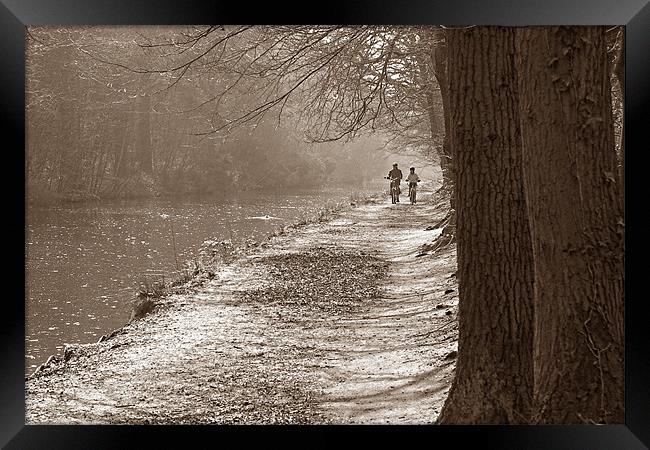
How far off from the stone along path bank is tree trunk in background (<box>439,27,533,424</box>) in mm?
568

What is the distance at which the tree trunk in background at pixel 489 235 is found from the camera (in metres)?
2.71

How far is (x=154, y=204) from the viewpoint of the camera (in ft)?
42.5

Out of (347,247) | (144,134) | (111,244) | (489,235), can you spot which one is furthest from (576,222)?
(144,134)

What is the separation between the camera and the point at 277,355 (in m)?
4.78

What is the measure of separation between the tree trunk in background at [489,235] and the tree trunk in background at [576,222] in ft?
0.84

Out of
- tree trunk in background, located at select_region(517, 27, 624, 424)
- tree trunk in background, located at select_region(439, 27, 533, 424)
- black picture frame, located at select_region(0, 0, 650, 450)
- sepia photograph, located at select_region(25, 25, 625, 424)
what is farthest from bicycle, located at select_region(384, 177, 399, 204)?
black picture frame, located at select_region(0, 0, 650, 450)

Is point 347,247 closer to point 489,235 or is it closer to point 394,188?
point 394,188

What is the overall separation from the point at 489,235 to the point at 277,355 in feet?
8.20

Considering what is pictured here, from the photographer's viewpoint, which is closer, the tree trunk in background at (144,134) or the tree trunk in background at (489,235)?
the tree trunk in background at (489,235)

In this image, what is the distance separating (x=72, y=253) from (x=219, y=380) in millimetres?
6283

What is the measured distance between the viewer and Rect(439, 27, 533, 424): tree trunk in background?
107 inches

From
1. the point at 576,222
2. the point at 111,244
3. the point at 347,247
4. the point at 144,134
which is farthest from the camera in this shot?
the point at 144,134
